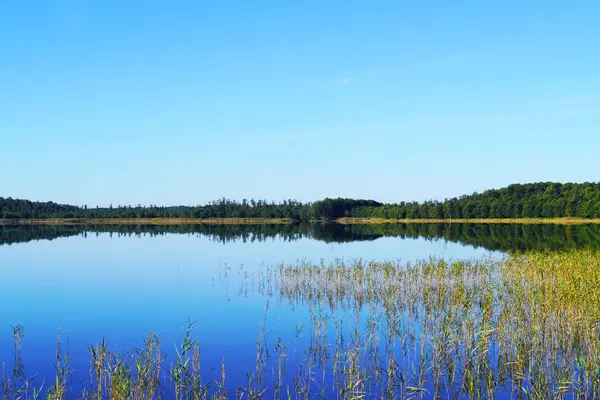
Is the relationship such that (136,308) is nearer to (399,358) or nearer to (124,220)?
(399,358)

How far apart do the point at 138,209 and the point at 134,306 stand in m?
Result: 174

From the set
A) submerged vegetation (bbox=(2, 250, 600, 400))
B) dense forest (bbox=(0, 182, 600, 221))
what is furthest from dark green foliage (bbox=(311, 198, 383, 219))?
submerged vegetation (bbox=(2, 250, 600, 400))

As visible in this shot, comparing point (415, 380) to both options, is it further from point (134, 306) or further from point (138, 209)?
point (138, 209)

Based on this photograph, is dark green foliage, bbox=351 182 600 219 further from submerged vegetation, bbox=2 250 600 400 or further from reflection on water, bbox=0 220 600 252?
submerged vegetation, bbox=2 250 600 400

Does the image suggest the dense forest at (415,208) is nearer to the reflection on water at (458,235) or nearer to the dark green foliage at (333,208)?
the dark green foliage at (333,208)

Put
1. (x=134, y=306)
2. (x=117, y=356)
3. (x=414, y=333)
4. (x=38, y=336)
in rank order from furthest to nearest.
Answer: (x=134, y=306) < (x=38, y=336) < (x=414, y=333) < (x=117, y=356)

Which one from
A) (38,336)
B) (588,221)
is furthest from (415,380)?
(588,221)

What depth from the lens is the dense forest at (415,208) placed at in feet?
395

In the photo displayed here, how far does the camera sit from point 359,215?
174 metres

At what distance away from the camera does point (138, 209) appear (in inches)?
7293

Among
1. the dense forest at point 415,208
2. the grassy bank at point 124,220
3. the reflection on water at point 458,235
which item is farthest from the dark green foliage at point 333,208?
the reflection on water at point 458,235

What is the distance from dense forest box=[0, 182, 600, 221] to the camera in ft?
395

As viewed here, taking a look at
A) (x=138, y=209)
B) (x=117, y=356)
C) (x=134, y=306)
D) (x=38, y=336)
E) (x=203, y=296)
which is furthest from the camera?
(x=138, y=209)

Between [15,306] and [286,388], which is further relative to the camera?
[15,306]
